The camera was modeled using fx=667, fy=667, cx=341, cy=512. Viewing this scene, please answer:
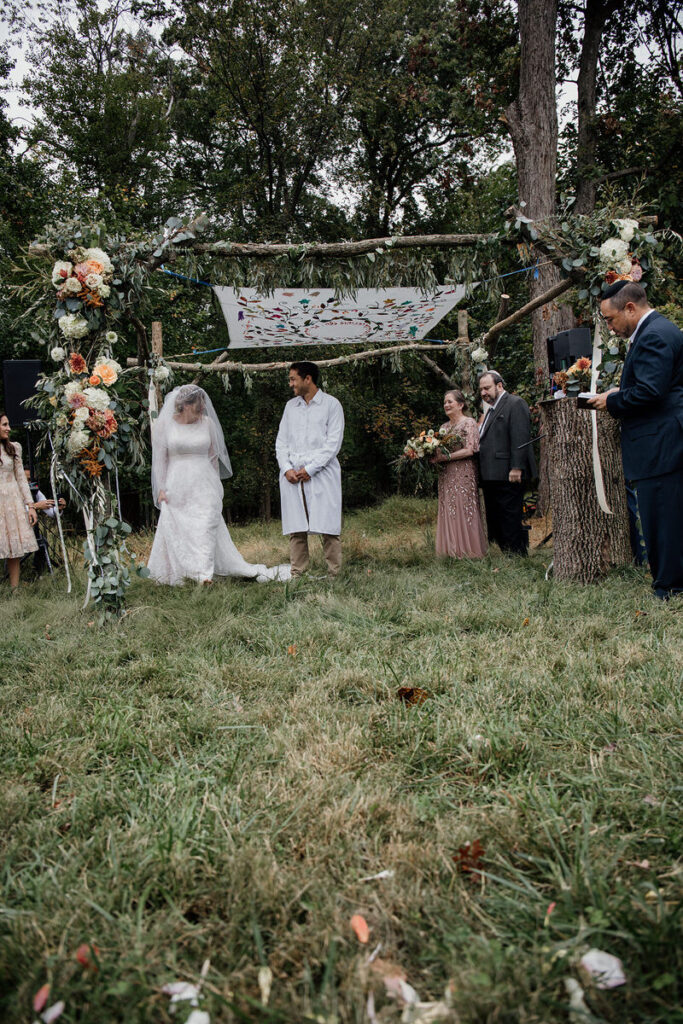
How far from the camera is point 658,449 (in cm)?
421

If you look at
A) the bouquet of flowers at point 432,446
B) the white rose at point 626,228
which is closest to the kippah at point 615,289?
the white rose at point 626,228

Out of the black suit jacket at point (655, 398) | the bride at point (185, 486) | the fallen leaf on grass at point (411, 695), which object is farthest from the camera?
the bride at point (185, 486)

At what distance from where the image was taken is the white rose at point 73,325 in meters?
4.86

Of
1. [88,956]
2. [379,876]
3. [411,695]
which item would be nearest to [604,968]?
[379,876]

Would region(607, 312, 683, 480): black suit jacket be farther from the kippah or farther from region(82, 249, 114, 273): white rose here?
region(82, 249, 114, 273): white rose

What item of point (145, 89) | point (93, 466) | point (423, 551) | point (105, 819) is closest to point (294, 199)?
point (145, 89)

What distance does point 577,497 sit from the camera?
5.53 m

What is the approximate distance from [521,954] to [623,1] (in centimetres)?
1438

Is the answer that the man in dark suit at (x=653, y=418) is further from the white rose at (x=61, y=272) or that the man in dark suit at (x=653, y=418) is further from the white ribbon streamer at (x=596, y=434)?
the white rose at (x=61, y=272)

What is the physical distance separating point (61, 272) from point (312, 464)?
2663 millimetres

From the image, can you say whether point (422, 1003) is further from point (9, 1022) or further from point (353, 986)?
point (9, 1022)

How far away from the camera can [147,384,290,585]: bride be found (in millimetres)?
6566

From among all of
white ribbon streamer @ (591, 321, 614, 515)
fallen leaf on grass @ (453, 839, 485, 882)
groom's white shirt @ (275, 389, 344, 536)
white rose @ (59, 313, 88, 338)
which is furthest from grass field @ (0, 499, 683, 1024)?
groom's white shirt @ (275, 389, 344, 536)

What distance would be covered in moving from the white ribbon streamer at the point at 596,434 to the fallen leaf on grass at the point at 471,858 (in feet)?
12.7
